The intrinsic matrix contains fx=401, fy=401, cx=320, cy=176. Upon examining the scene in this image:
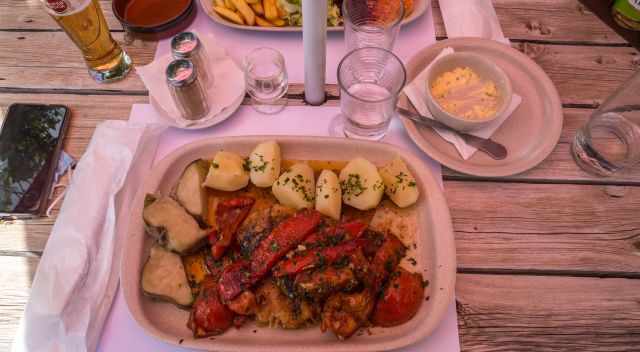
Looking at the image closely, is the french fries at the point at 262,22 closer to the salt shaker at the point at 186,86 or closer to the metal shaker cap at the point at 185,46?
the metal shaker cap at the point at 185,46

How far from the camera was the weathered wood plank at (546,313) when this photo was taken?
1.11m

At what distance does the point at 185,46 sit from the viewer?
1.41m

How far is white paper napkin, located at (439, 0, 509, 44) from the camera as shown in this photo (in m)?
1.64

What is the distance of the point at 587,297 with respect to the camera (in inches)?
45.8

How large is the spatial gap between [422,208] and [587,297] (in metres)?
0.53

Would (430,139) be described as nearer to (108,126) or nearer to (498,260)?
(498,260)

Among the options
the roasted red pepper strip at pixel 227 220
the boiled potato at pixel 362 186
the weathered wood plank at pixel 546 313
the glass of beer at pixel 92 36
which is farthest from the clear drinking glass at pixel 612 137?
the glass of beer at pixel 92 36

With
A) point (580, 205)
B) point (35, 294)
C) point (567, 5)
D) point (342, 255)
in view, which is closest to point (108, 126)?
point (35, 294)

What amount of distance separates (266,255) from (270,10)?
1.03 meters

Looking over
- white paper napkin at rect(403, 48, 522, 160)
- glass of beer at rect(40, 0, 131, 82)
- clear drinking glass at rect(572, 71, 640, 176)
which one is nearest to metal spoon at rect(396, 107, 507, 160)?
white paper napkin at rect(403, 48, 522, 160)

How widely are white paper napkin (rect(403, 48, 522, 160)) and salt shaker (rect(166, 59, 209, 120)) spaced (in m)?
0.73

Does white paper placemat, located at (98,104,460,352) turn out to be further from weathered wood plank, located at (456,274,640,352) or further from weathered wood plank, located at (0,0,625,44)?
weathered wood plank, located at (0,0,625,44)

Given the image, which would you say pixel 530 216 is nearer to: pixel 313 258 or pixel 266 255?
pixel 313 258

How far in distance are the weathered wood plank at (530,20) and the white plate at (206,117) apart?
1.85 ft
